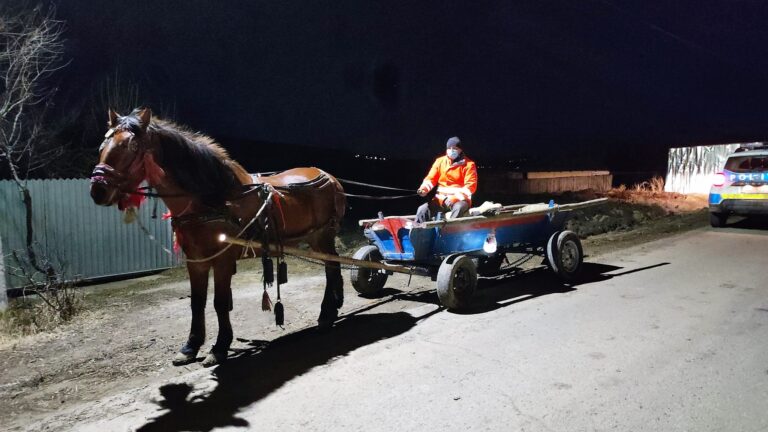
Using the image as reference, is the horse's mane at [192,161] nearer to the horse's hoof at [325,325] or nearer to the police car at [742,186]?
the horse's hoof at [325,325]

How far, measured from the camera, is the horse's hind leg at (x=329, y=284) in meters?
5.92

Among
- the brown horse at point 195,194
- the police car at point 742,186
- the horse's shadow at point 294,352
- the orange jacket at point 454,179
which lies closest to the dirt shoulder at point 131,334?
the horse's shadow at point 294,352

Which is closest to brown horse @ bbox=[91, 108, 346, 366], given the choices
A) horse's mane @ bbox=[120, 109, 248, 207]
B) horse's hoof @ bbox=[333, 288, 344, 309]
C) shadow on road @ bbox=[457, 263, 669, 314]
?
horse's mane @ bbox=[120, 109, 248, 207]

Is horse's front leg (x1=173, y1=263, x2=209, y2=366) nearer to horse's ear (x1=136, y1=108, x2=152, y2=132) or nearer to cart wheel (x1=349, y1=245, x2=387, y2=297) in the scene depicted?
horse's ear (x1=136, y1=108, x2=152, y2=132)

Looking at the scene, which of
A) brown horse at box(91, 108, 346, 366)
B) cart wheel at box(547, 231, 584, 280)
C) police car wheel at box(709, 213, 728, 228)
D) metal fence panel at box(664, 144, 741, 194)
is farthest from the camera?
metal fence panel at box(664, 144, 741, 194)

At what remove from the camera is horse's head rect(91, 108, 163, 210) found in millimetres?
3863

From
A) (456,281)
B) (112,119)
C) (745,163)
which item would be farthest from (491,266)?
(745,163)

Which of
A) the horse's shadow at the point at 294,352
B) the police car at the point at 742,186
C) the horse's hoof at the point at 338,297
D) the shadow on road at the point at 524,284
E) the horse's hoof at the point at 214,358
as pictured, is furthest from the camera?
the police car at the point at 742,186

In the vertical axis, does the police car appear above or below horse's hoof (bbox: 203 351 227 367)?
above

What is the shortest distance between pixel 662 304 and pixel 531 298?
1.59 m

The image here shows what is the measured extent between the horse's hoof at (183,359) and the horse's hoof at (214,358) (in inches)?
5.7

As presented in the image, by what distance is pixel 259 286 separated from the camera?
806cm

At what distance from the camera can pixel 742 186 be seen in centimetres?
1246

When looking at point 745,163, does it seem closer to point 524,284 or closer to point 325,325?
point 524,284
